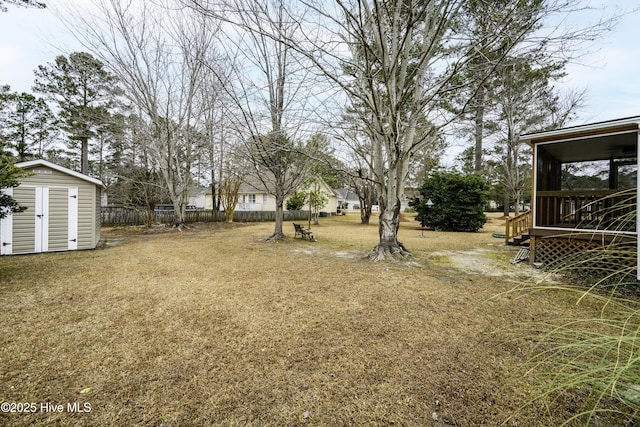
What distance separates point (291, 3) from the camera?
6.25m

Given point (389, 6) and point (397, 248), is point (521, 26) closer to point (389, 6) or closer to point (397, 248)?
point (389, 6)

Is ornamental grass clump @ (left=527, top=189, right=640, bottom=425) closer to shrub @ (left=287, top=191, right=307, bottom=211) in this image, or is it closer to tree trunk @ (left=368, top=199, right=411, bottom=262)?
tree trunk @ (left=368, top=199, right=411, bottom=262)

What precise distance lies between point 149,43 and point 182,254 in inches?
459

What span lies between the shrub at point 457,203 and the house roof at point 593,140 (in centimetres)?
688

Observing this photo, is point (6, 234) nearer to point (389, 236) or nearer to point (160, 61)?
point (160, 61)

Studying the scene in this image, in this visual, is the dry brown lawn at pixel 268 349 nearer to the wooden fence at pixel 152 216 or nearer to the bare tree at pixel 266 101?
Result: the bare tree at pixel 266 101

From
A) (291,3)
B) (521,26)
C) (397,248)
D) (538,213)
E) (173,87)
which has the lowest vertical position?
(397,248)

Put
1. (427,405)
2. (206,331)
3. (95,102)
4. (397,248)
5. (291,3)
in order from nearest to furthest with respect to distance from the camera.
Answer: (427,405), (206,331), (291,3), (397,248), (95,102)

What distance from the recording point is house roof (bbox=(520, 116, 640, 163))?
18.5 feet

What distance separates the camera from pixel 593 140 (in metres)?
6.73

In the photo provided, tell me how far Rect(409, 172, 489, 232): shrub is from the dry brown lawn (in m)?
11.6

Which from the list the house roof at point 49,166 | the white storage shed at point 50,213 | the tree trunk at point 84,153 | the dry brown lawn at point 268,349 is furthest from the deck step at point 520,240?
the tree trunk at point 84,153

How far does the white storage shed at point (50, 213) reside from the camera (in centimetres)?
771

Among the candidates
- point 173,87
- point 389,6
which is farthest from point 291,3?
point 173,87
